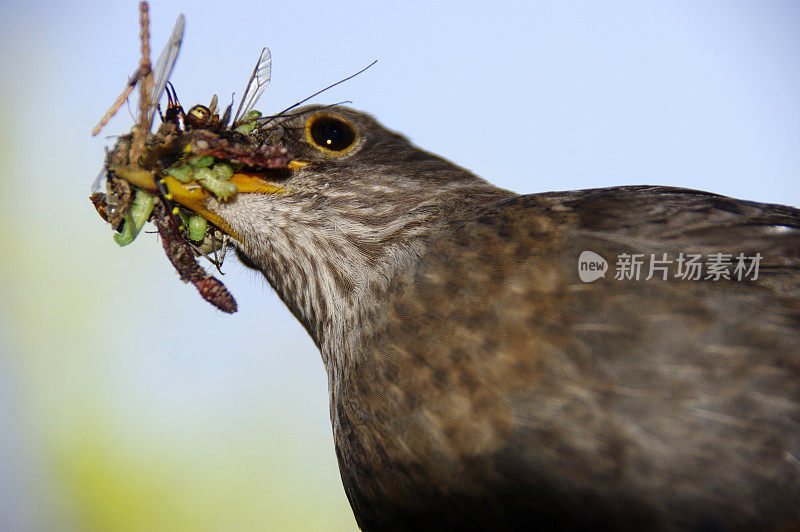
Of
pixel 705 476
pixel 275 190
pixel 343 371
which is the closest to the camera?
pixel 705 476

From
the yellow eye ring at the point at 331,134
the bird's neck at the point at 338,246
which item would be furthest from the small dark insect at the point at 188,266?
the yellow eye ring at the point at 331,134

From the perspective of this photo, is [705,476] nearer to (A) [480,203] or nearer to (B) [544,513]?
(B) [544,513]

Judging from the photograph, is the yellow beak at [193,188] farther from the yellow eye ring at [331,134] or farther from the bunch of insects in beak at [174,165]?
the yellow eye ring at [331,134]

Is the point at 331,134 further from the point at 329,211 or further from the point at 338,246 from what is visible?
the point at 338,246

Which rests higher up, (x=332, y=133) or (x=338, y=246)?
(x=332, y=133)

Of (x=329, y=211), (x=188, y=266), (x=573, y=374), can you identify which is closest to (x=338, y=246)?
(x=329, y=211)

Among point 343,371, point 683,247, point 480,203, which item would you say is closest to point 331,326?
point 343,371
